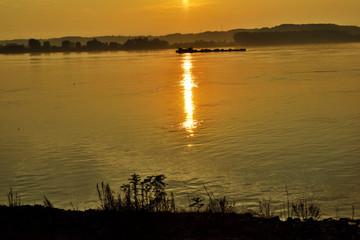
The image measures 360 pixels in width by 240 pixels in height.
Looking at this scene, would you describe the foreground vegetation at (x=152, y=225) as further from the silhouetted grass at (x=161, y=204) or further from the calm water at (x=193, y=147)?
the calm water at (x=193, y=147)

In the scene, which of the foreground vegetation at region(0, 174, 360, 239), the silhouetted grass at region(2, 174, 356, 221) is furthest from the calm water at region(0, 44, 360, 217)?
the foreground vegetation at region(0, 174, 360, 239)

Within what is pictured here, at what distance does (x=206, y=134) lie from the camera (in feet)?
72.7

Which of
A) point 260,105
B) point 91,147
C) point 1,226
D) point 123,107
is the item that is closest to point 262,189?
point 1,226

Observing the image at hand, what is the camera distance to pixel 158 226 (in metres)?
8.26

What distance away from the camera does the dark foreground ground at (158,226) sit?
26.1 feet

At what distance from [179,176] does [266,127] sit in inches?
379

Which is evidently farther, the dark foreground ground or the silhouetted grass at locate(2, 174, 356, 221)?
the silhouetted grass at locate(2, 174, 356, 221)

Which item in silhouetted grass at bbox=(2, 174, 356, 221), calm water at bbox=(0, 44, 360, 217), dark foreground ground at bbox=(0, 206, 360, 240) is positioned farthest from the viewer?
calm water at bbox=(0, 44, 360, 217)

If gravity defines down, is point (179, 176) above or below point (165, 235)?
below

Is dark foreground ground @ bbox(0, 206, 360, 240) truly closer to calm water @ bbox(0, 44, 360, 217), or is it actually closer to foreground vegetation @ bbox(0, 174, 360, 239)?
foreground vegetation @ bbox(0, 174, 360, 239)

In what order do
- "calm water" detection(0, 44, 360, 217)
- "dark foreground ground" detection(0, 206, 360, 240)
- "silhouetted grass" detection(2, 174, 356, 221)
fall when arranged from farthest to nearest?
"calm water" detection(0, 44, 360, 217), "silhouetted grass" detection(2, 174, 356, 221), "dark foreground ground" detection(0, 206, 360, 240)

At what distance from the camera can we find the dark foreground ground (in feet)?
26.1

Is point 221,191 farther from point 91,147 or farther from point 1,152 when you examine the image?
point 1,152

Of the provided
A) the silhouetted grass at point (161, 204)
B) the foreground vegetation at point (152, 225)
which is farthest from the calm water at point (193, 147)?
the foreground vegetation at point (152, 225)
